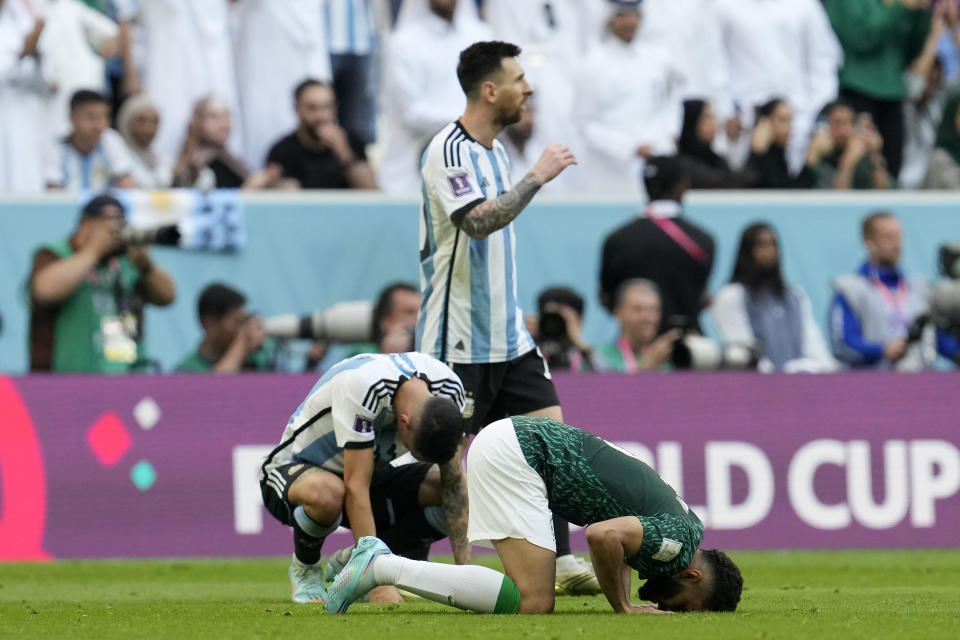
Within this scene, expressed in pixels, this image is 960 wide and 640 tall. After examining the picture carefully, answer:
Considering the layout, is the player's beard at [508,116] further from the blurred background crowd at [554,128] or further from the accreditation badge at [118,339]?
the accreditation badge at [118,339]

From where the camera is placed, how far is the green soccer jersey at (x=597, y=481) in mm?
7078

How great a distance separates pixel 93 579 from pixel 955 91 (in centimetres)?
900

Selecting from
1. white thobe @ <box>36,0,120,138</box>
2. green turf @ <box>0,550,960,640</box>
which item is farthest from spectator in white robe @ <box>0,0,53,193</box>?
green turf @ <box>0,550,960,640</box>

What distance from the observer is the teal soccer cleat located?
6949mm

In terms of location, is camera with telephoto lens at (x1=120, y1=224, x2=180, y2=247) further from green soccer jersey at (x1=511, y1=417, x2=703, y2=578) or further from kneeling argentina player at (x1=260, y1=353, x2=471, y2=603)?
green soccer jersey at (x1=511, y1=417, x2=703, y2=578)

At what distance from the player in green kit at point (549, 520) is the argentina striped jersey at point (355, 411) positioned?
469 millimetres

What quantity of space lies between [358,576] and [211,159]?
745 centimetres

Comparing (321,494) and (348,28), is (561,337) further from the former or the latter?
(321,494)

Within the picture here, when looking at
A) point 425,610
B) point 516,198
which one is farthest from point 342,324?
point 425,610

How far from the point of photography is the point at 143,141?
13.7m

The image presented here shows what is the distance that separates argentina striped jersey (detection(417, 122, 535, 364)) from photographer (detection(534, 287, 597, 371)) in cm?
361

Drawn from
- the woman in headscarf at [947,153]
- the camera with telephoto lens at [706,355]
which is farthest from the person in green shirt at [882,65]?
the camera with telephoto lens at [706,355]

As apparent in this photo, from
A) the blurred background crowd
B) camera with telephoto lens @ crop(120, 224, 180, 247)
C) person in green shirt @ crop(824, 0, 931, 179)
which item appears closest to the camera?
camera with telephoto lens @ crop(120, 224, 180, 247)

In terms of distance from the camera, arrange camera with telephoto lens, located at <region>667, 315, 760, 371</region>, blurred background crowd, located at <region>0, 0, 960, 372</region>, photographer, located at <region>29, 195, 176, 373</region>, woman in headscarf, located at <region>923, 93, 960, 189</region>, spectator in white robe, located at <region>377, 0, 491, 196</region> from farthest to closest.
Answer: woman in headscarf, located at <region>923, 93, 960, 189</region> < spectator in white robe, located at <region>377, 0, 491, 196</region> < blurred background crowd, located at <region>0, 0, 960, 372</region> < camera with telephoto lens, located at <region>667, 315, 760, 371</region> < photographer, located at <region>29, 195, 176, 373</region>
